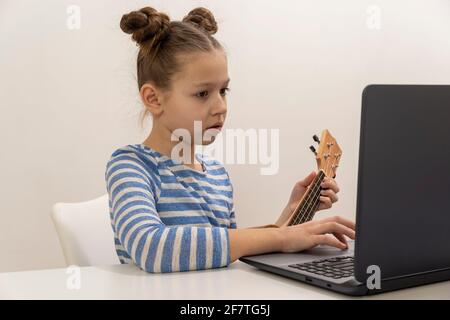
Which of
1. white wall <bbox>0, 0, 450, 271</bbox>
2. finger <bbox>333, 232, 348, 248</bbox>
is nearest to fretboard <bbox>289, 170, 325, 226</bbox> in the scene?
finger <bbox>333, 232, 348, 248</bbox>

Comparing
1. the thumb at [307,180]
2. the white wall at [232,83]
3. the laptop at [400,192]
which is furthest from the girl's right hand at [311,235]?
the white wall at [232,83]

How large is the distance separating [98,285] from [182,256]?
125 mm

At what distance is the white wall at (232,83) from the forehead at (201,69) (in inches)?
32.1

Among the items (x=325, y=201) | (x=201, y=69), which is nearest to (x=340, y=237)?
(x=325, y=201)

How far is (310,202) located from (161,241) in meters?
0.32

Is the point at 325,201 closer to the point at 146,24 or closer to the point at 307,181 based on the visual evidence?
the point at 307,181

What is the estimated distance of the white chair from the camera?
3.81 ft

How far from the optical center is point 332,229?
89cm

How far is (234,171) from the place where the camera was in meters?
2.02

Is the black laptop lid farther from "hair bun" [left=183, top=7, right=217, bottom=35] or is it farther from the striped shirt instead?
"hair bun" [left=183, top=7, right=217, bottom=35]

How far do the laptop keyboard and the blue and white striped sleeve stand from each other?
117mm

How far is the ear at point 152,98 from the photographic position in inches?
43.9

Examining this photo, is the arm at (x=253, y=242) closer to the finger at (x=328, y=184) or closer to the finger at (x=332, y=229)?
the finger at (x=332, y=229)

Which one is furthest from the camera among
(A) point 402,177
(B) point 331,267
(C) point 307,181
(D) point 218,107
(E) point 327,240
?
(C) point 307,181
